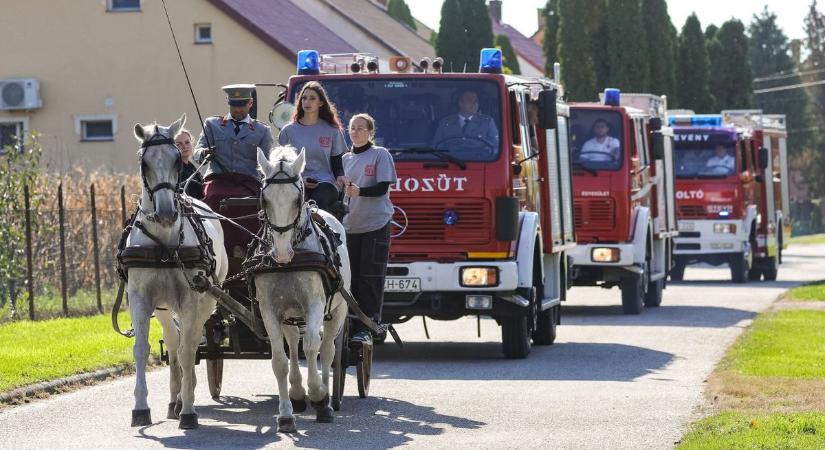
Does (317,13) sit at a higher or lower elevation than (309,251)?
higher

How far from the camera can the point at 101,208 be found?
80.2ft

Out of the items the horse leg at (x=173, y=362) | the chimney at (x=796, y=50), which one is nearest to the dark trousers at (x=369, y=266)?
the horse leg at (x=173, y=362)

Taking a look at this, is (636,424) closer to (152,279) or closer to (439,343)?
(152,279)

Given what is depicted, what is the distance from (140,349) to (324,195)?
2.04 meters

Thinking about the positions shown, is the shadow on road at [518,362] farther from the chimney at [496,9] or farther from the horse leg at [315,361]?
the chimney at [496,9]

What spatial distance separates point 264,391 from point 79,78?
26092 millimetres

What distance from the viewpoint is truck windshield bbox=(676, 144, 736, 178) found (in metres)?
31.7

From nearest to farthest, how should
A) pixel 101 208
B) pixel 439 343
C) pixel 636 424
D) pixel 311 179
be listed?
pixel 636 424
pixel 311 179
pixel 439 343
pixel 101 208

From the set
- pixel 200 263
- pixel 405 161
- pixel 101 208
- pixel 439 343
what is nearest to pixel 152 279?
pixel 200 263

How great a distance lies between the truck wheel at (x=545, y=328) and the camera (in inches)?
720

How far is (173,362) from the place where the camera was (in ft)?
38.5

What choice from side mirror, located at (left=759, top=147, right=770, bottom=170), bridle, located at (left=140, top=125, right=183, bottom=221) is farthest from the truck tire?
bridle, located at (left=140, top=125, right=183, bottom=221)

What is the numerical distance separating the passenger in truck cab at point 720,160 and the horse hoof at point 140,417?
2202cm

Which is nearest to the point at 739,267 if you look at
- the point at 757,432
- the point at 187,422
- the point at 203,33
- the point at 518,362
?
the point at 203,33
